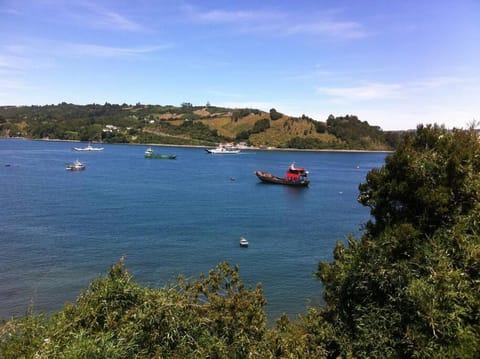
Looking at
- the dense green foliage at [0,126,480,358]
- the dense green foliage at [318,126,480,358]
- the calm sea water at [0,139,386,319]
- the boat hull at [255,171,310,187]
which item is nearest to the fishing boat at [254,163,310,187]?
the boat hull at [255,171,310,187]

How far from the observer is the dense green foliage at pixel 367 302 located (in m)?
11.7

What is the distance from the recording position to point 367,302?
16.3 meters

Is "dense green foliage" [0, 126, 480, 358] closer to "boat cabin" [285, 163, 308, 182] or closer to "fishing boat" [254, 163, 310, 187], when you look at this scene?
"fishing boat" [254, 163, 310, 187]

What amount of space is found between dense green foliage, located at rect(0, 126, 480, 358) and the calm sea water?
12908 millimetres

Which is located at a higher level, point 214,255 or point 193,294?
point 193,294

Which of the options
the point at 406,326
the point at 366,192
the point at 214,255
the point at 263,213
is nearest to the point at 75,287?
the point at 214,255

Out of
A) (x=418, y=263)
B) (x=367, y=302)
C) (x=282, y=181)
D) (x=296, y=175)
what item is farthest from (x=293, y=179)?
(x=418, y=263)

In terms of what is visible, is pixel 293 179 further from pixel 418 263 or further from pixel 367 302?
pixel 418 263

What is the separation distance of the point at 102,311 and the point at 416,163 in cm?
1282

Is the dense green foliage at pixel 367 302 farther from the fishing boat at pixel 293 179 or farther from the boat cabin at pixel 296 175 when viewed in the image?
the boat cabin at pixel 296 175

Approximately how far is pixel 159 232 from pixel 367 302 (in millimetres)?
36651

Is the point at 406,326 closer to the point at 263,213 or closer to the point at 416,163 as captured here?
the point at 416,163

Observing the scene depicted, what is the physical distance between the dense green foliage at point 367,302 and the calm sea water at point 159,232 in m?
12.9

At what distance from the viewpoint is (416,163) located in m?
16.6
